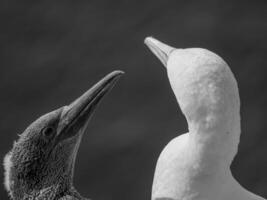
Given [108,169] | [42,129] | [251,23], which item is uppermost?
[42,129]

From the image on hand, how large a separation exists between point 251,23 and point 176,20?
2.94 feet

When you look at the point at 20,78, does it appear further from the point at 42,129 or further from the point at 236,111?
the point at 236,111

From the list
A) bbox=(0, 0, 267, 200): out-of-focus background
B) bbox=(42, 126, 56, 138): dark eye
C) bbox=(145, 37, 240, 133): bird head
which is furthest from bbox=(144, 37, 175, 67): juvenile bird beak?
bbox=(0, 0, 267, 200): out-of-focus background

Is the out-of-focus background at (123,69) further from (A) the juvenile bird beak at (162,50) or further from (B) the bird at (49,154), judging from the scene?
(B) the bird at (49,154)

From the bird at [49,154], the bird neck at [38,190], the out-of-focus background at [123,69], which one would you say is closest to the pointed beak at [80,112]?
the bird at [49,154]

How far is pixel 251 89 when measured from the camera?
363 inches

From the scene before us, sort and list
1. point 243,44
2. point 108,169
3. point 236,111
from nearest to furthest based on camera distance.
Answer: point 236,111 → point 108,169 → point 243,44

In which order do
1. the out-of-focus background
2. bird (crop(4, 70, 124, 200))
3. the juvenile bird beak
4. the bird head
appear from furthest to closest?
the out-of-focus background < the juvenile bird beak < bird (crop(4, 70, 124, 200)) < the bird head

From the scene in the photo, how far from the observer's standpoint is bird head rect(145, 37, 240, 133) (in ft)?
19.5

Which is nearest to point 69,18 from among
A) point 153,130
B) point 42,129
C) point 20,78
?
point 20,78

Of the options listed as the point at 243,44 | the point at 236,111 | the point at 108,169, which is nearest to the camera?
the point at 236,111

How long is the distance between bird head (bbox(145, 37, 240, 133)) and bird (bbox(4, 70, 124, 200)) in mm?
750

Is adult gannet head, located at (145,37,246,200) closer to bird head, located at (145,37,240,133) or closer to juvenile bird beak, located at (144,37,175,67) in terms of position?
bird head, located at (145,37,240,133)

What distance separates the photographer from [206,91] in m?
5.95
